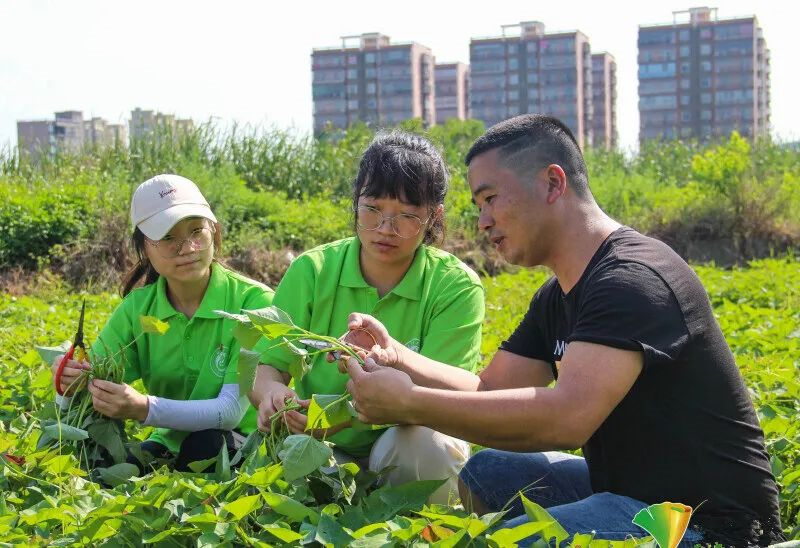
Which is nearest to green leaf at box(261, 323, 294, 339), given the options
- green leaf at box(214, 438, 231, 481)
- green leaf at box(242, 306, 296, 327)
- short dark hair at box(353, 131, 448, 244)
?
green leaf at box(242, 306, 296, 327)

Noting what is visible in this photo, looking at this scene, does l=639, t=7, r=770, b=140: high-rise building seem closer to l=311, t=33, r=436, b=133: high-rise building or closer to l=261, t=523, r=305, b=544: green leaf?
l=311, t=33, r=436, b=133: high-rise building

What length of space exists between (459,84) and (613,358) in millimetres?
70791

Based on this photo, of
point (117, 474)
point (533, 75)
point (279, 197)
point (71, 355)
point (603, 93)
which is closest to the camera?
point (117, 474)

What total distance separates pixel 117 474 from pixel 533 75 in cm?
5958

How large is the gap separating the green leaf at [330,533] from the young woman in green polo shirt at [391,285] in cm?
73

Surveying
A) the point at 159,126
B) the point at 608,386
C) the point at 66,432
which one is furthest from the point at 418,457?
the point at 159,126

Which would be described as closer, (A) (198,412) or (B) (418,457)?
(B) (418,457)

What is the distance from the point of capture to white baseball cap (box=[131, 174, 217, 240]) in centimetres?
299

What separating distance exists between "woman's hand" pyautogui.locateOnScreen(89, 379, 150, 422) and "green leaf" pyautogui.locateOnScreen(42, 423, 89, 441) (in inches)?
4.4

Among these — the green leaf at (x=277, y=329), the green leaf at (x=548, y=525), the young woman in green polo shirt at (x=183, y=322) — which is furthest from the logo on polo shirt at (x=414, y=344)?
the green leaf at (x=548, y=525)

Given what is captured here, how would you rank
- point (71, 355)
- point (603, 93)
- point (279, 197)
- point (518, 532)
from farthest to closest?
1. point (603, 93)
2. point (279, 197)
3. point (71, 355)
4. point (518, 532)

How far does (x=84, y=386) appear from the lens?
2.79 meters

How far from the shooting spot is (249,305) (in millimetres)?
3098

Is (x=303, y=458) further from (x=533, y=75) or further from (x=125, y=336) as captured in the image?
(x=533, y=75)
